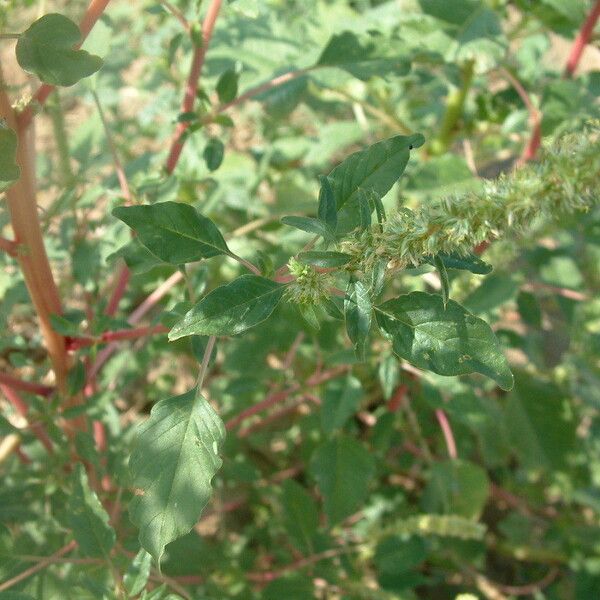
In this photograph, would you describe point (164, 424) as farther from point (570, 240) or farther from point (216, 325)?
point (570, 240)

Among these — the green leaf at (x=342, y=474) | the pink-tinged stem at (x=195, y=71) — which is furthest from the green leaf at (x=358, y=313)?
the green leaf at (x=342, y=474)

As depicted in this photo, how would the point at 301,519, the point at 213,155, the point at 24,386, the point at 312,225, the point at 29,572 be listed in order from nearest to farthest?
the point at 312,225
the point at 29,572
the point at 24,386
the point at 213,155
the point at 301,519

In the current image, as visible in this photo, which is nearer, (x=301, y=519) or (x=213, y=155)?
(x=213, y=155)

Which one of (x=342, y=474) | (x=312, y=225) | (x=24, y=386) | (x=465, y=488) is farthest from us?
(x=465, y=488)

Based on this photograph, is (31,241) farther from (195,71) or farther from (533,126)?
(533,126)

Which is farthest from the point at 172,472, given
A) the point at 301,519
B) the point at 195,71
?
the point at 301,519

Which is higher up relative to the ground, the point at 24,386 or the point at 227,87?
the point at 227,87

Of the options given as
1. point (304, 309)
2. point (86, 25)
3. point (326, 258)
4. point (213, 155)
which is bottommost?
point (213, 155)
